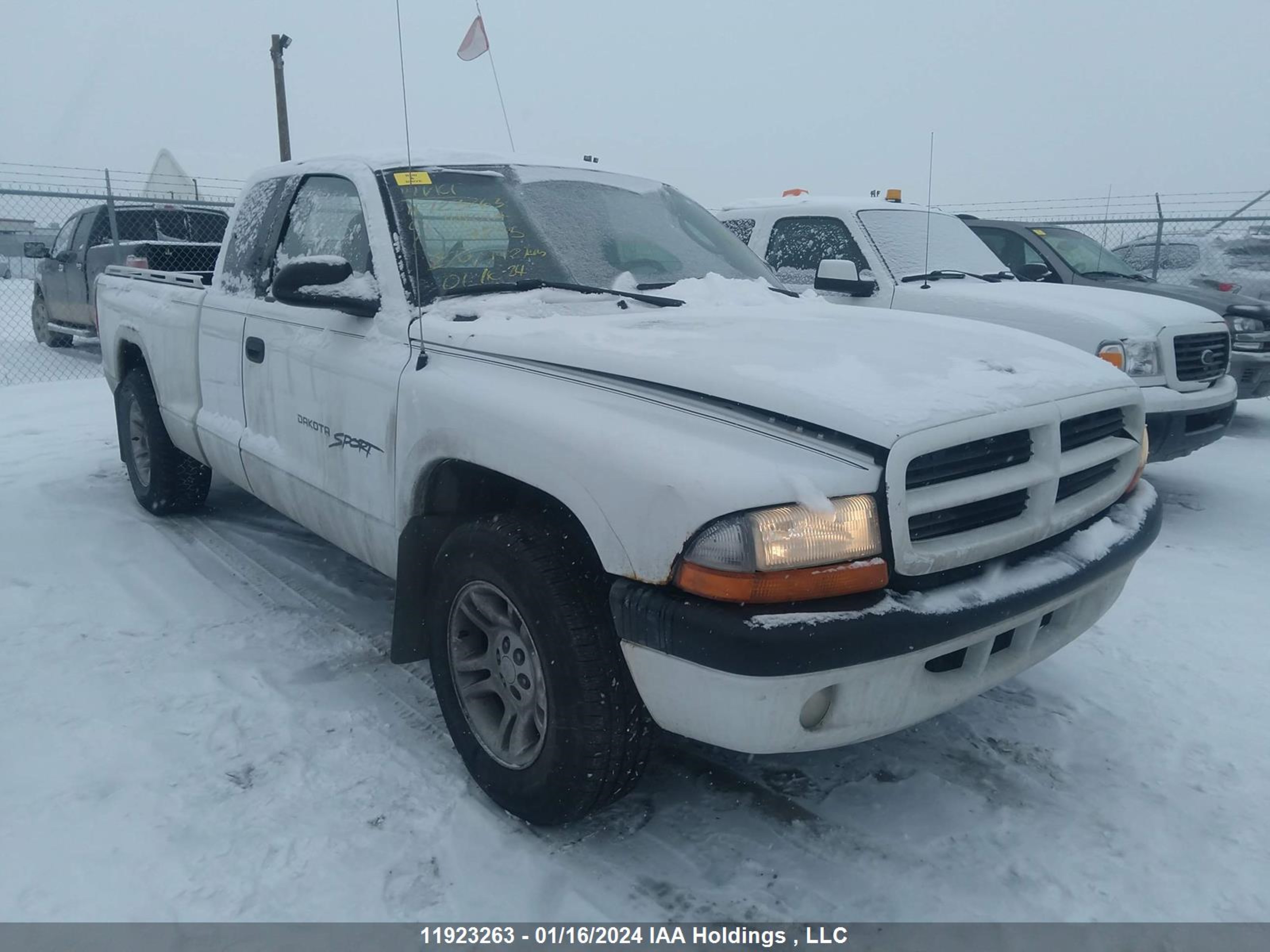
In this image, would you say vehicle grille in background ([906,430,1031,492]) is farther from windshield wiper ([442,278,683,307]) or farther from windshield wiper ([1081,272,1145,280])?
Result: windshield wiper ([1081,272,1145,280])

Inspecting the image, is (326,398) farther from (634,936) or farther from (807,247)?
(807,247)

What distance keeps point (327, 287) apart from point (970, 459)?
2138 millimetres

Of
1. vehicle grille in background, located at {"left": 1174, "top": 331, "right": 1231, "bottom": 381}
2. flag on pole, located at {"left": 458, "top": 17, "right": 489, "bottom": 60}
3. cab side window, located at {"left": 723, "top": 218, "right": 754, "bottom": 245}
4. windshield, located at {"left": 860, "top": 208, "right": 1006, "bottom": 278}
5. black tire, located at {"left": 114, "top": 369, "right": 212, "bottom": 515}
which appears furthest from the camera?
cab side window, located at {"left": 723, "top": 218, "right": 754, "bottom": 245}

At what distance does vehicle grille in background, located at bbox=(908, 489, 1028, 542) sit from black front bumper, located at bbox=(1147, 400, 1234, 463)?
352 centimetres

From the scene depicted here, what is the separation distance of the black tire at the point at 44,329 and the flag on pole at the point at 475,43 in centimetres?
1078

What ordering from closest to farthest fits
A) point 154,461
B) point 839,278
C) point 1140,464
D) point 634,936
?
point 634,936, point 1140,464, point 839,278, point 154,461

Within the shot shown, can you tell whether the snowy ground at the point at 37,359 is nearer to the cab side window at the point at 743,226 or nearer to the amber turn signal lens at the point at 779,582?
the cab side window at the point at 743,226

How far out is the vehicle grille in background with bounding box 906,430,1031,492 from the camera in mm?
2148

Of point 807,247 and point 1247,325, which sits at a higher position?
point 807,247

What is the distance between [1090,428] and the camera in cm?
264

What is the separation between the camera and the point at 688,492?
200cm

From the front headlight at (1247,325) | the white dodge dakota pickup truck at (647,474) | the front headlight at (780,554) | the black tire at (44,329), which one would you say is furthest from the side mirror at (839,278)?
the black tire at (44,329)

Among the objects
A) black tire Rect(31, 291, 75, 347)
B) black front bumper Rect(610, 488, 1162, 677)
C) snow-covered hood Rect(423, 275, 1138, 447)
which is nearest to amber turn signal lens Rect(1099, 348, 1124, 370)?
snow-covered hood Rect(423, 275, 1138, 447)

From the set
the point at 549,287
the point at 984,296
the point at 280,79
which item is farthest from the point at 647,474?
the point at 280,79
